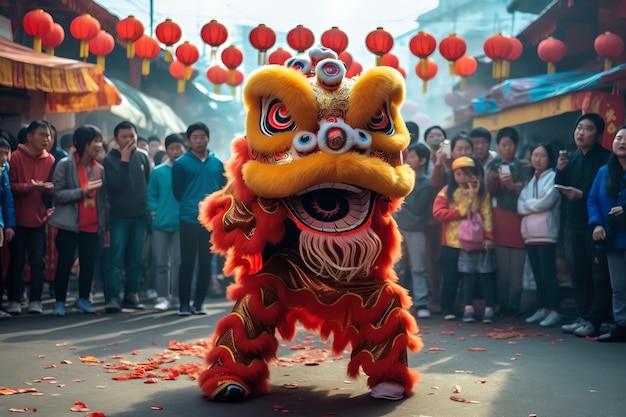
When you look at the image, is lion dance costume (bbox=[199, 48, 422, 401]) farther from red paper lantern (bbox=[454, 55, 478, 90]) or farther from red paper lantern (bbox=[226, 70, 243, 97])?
red paper lantern (bbox=[226, 70, 243, 97])

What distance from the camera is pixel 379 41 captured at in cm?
1128

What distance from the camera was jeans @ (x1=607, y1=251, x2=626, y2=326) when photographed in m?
6.81

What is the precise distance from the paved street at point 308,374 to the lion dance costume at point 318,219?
0.24 meters

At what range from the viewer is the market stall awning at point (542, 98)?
33.5ft

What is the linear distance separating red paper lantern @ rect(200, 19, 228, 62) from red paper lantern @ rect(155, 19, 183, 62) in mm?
372

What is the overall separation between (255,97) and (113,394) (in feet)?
5.99

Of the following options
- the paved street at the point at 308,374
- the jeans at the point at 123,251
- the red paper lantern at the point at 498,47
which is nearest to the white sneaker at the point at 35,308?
the paved street at the point at 308,374

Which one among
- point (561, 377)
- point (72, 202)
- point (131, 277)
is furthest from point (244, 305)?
point (131, 277)

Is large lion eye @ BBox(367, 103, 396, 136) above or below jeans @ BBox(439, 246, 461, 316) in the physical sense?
above

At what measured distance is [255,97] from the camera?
4.74 metres

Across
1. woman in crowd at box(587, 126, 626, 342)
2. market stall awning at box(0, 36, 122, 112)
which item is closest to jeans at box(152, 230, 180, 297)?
market stall awning at box(0, 36, 122, 112)

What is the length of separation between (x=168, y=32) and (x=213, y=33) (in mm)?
634

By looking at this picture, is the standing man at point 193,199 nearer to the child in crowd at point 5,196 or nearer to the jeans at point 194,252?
the jeans at point 194,252

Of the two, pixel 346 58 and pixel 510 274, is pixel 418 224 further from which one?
pixel 346 58
